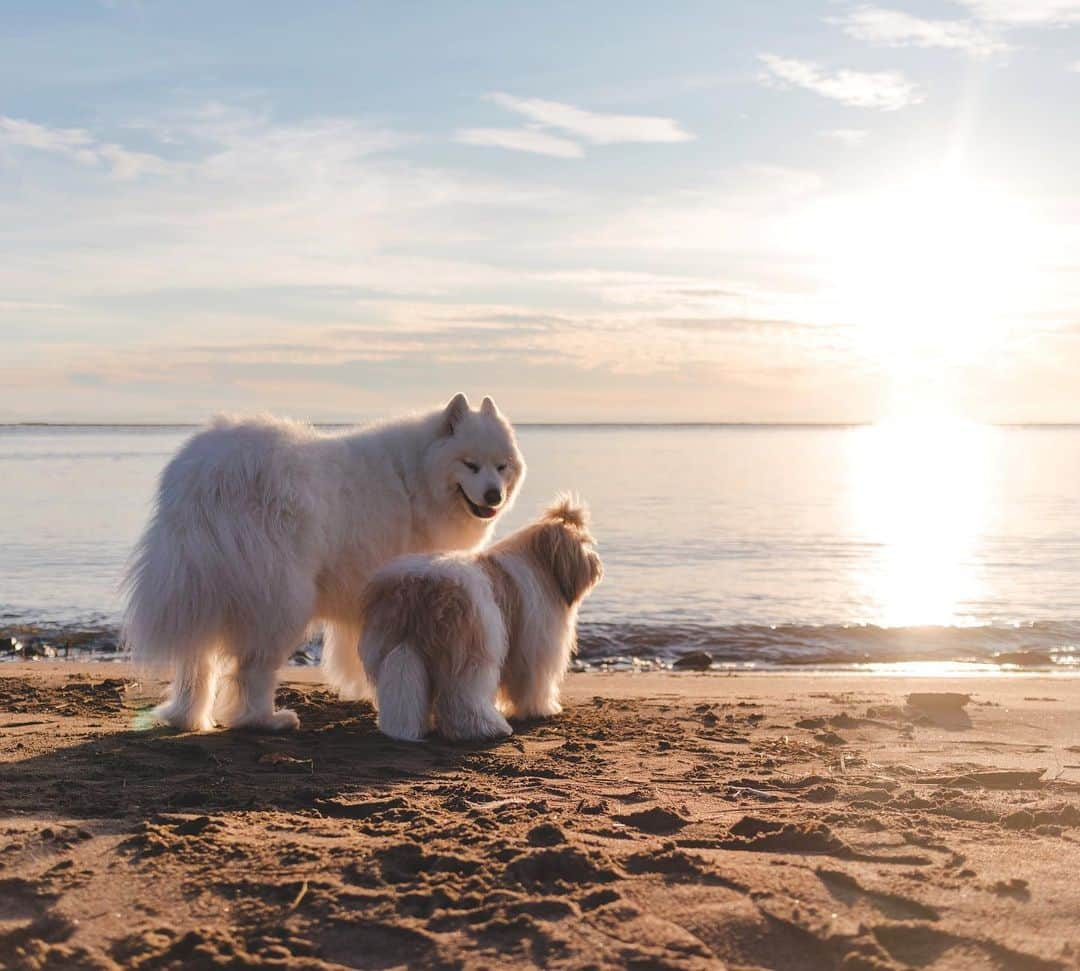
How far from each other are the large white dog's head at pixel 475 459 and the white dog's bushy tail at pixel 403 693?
1470 millimetres

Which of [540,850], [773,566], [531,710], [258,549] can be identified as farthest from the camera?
[773,566]

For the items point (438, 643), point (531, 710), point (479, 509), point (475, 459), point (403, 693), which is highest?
point (475, 459)

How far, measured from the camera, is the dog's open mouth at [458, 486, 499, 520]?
298 inches

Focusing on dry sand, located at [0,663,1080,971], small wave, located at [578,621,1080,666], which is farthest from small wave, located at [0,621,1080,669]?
dry sand, located at [0,663,1080,971]

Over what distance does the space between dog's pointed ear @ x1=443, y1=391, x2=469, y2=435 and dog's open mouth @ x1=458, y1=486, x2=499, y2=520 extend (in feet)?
1.34

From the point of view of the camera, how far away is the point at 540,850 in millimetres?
3838

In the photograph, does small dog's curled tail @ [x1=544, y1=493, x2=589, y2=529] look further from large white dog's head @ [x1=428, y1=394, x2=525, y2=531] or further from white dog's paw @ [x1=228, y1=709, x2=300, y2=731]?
white dog's paw @ [x1=228, y1=709, x2=300, y2=731]

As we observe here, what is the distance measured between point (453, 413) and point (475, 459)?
348 millimetres

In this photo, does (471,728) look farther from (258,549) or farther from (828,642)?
(828,642)

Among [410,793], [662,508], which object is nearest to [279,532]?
[410,793]

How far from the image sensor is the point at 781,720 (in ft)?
23.6

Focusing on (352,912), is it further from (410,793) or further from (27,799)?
(27,799)

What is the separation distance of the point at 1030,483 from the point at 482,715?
38.9m

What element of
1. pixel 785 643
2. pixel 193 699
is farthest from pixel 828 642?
pixel 193 699
